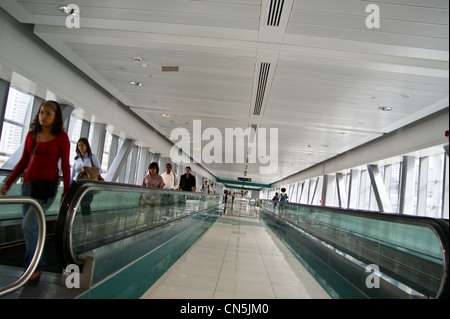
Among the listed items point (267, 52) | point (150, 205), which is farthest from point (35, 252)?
point (267, 52)

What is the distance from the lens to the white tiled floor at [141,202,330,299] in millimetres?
3379

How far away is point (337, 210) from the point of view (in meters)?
4.90

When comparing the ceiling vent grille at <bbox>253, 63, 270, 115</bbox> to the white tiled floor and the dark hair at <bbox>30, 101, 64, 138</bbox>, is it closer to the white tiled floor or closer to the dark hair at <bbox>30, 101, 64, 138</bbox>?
the white tiled floor

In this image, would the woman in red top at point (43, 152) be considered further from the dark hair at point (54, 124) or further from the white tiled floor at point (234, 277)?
the white tiled floor at point (234, 277)

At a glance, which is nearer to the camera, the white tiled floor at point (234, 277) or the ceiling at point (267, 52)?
the white tiled floor at point (234, 277)

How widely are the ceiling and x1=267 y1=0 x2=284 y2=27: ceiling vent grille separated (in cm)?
2

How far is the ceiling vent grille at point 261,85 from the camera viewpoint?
7.02 meters

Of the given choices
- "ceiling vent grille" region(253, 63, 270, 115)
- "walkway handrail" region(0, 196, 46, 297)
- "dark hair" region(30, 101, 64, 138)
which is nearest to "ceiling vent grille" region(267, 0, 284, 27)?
"ceiling vent grille" region(253, 63, 270, 115)

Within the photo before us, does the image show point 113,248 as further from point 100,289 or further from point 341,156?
point 341,156

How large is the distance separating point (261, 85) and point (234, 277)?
526 centimetres

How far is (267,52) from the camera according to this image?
6.25 metres

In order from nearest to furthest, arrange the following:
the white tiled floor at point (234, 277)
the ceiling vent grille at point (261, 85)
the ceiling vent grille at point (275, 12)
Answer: the white tiled floor at point (234, 277)
the ceiling vent grille at point (275, 12)
the ceiling vent grille at point (261, 85)

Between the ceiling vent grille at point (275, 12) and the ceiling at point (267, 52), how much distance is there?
2 cm

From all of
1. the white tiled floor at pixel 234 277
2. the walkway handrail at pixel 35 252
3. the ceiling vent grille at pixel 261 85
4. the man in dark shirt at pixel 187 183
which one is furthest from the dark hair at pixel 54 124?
the man in dark shirt at pixel 187 183
